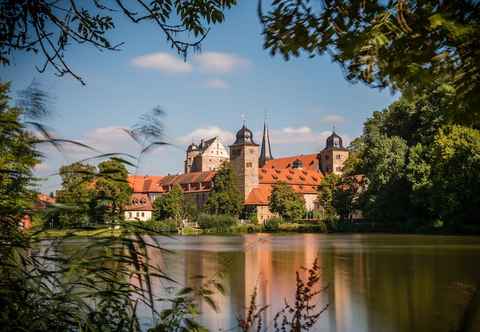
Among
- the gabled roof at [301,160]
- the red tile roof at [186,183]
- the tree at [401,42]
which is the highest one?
the gabled roof at [301,160]

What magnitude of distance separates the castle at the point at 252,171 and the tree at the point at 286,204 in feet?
26.8

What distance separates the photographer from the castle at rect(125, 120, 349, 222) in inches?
3105

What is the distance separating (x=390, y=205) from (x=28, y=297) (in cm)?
3639

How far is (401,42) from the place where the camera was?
3.26 m

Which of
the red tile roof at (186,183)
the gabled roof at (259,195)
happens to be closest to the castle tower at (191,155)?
the red tile roof at (186,183)

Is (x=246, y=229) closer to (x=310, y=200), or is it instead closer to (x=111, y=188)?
(x=310, y=200)

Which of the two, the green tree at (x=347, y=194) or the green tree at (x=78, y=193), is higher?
the green tree at (x=347, y=194)

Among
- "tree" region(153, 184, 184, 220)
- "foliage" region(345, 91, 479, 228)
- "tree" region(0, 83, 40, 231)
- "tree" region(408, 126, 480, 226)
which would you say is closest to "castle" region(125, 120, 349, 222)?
"tree" region(153, 184, 184, 220)

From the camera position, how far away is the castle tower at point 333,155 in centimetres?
9694

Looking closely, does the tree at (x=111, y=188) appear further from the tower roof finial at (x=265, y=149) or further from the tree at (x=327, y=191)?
the tower roof finial at (x=265, y=149)

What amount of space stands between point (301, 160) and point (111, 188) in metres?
99.7

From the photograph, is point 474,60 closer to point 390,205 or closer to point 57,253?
point 57,253

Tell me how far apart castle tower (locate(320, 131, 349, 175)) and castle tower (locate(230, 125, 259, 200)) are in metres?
18.8

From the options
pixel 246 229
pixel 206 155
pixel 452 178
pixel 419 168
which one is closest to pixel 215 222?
pixel 246 229
